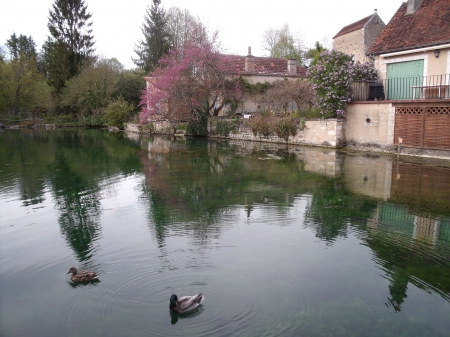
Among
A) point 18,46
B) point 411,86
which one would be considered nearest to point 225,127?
point 411,86

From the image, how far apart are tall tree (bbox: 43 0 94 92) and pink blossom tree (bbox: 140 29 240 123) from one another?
2364 centimetres

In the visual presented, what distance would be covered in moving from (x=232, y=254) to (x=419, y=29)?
16.8 metres

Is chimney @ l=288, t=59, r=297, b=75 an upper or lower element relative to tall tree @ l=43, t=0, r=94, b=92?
lower

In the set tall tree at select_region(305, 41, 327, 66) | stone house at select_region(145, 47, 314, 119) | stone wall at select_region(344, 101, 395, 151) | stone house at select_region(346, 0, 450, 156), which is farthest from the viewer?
stone house at select_region(145, 47, 314, 119)

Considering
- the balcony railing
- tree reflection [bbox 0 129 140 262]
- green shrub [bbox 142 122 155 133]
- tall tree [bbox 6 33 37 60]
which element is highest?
tall tree [bbox 6 33 37 60]

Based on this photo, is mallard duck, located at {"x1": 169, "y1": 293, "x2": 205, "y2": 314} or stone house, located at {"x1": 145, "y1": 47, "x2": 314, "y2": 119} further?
stone house, located at {"x1": 145, "y1": 47, "x2": 314, "y2": 119}

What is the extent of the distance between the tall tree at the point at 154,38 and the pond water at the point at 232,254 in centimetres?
3511

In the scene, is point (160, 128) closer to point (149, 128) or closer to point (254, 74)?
point (149, 128)

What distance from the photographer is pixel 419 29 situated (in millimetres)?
18641

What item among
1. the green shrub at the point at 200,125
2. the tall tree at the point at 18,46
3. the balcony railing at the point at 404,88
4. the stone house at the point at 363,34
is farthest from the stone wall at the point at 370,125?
the tall tree at the point at 18,46

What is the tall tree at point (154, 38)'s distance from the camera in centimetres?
4603

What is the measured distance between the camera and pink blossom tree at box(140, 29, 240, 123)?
2895 cm

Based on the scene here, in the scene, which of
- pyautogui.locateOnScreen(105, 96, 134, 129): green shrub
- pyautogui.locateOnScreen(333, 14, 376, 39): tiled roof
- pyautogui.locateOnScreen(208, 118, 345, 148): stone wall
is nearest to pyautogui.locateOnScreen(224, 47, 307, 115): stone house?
pyautogui.locateOnScreen(333, 14, 376, 39): tiled roof

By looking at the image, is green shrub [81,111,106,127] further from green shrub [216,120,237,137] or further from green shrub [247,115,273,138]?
green shrub [247,115,273,138]
